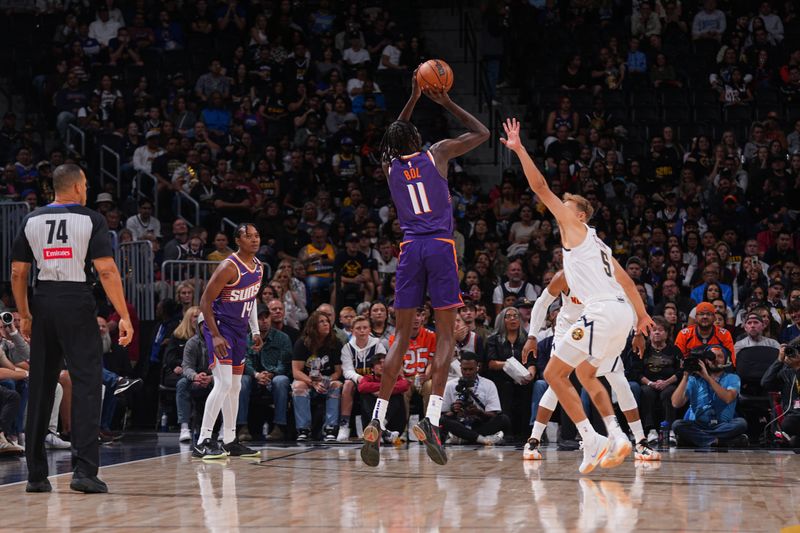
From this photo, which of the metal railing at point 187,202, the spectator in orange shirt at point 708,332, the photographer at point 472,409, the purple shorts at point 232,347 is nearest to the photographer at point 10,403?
the purple shorts at point 232,347

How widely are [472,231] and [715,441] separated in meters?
5.52

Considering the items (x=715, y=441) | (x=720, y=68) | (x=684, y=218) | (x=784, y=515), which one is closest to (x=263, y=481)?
(x=784, y=515)

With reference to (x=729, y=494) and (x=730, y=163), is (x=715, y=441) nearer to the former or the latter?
(x=729, y=494)

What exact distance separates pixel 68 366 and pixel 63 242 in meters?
0.76

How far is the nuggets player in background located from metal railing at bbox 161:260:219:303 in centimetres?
666

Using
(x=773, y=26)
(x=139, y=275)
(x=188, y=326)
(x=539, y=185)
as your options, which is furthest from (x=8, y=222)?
(x=773, y=26)

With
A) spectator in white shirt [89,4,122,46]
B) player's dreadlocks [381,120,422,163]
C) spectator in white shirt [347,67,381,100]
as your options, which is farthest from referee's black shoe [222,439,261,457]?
spectator in white shirt [89,4,122,46]

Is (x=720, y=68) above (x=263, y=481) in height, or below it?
above

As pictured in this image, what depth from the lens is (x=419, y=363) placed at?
Result: 1174cm

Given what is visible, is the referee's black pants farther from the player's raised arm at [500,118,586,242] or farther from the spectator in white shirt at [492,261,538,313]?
the spectator in white shirt at [492,261,538,313]

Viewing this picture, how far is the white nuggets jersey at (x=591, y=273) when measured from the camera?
25.4 feet

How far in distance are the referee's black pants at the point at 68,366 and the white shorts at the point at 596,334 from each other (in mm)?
3145

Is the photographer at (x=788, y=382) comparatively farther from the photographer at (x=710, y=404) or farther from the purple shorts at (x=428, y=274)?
the purple shorts at (x=428, y=274)

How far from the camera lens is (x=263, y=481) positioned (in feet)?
24.3
